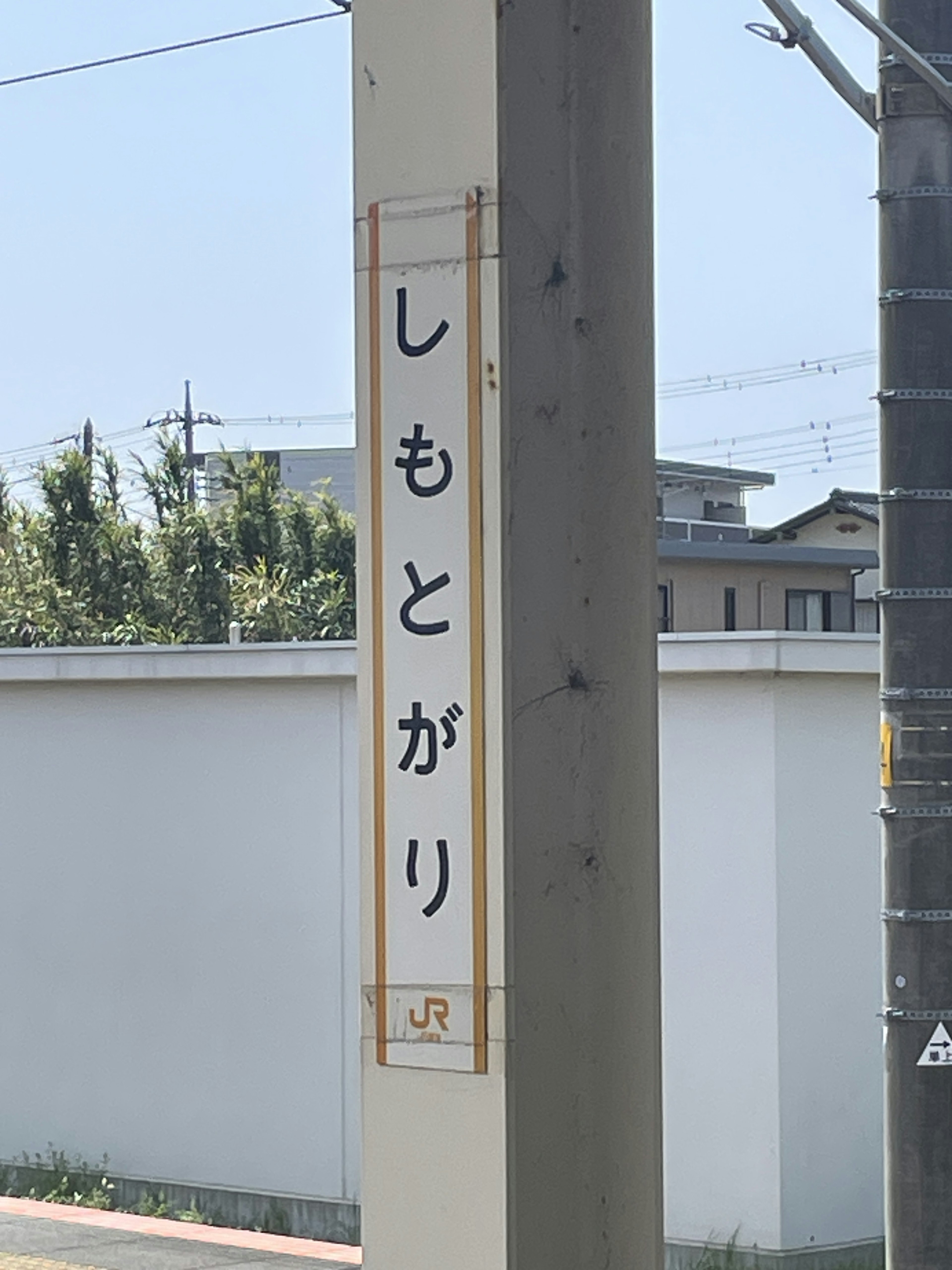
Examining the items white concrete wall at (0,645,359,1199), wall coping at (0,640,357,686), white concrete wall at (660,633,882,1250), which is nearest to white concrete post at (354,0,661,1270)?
white concrete wall at (660,633,882,1250)

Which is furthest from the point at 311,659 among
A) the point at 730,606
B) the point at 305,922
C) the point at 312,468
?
the point at 312,468

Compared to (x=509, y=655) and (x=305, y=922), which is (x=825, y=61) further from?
(x=305, y=922)

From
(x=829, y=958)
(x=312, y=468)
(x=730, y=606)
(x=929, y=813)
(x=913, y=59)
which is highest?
(x=312, y=468)

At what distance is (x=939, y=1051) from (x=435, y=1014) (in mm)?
2924

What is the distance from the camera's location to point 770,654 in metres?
7.83

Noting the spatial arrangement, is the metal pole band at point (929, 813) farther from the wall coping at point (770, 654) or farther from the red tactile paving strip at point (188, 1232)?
the red tactile paving strip at point (188, 1232)

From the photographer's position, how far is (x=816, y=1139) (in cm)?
786

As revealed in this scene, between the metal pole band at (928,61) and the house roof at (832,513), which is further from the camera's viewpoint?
the house roof at (832,513)

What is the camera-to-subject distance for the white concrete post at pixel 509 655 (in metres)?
2.87

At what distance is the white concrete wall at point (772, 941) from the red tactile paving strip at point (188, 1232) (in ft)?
4.67

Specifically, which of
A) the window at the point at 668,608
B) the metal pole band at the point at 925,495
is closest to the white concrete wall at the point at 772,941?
the metal pole band at the point at 925,495

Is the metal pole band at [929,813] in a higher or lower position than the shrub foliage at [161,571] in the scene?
lower

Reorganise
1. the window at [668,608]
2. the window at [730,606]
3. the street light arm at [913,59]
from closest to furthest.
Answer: the street light arm at [913,59], the window at [668,608], the window at [730,606]

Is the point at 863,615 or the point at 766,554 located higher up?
the point at 766,554
